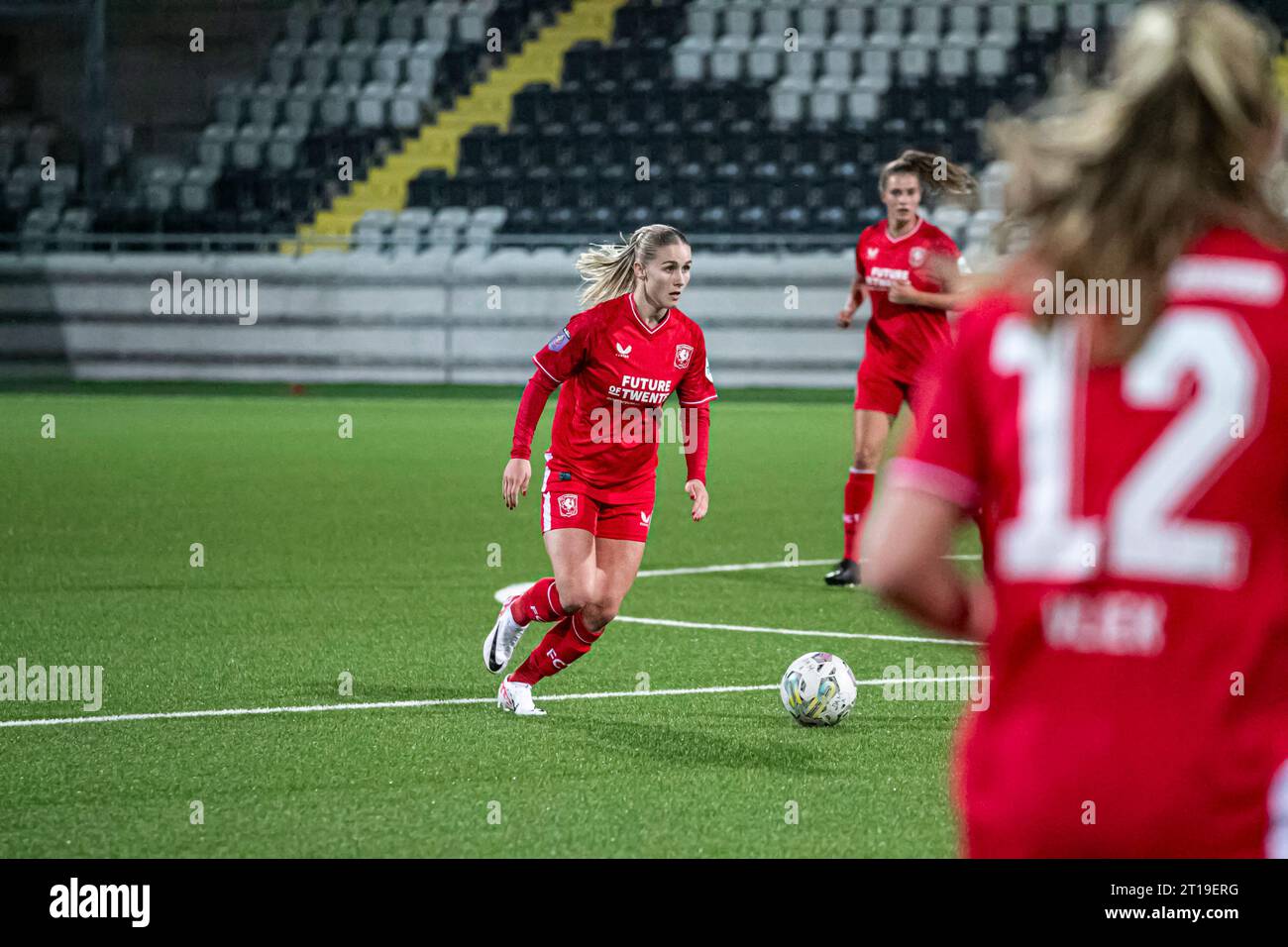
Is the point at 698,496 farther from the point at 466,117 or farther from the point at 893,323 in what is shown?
the point at 466,117

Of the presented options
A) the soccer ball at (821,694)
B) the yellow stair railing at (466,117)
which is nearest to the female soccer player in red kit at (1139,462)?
the soccer ball at (821,694)

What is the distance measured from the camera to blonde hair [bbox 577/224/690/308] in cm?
705

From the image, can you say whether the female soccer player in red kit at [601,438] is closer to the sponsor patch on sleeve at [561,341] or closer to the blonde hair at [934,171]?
the sponsor patch on sleeve at [561,341]

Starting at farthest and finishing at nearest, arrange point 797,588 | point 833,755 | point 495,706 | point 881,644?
1. point 797,588
2. point 881,644
3. point 495,706
4. point 833,755

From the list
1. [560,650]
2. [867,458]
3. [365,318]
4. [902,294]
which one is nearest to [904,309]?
[902,294]

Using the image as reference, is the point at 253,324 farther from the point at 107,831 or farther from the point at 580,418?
the point at 107,831

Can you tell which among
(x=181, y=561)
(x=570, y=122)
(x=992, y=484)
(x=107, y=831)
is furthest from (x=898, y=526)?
(x=570, y=122)

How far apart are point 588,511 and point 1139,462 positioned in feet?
16.7

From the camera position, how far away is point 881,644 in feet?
27.3

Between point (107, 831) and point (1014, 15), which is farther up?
point (1014, 15)

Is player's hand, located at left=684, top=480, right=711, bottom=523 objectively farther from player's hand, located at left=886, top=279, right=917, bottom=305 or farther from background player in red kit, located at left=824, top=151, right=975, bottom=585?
player's hand, located at left=886, top=279, right=917, bottom=305

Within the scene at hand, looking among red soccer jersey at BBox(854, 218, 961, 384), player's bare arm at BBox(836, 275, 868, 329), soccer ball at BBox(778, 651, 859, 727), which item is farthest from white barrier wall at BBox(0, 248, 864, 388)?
soccer ball at BBox(778, 651, 859, 727)

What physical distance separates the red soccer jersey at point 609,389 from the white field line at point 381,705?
77 centimetres

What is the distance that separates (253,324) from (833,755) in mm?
22713
